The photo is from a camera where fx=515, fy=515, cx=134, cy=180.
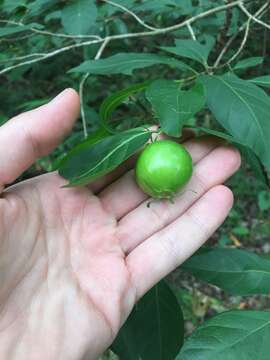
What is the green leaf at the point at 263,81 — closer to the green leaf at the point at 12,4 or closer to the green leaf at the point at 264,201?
the green leaf at the point at 12,4

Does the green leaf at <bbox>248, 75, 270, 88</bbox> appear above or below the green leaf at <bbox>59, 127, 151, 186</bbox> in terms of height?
above

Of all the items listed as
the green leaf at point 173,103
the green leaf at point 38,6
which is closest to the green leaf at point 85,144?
the green leaf at point 173,103

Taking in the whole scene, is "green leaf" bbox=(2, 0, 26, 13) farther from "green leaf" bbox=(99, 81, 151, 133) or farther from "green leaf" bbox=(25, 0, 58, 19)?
"green leaf" bbox=(99, 81, 151, 133)

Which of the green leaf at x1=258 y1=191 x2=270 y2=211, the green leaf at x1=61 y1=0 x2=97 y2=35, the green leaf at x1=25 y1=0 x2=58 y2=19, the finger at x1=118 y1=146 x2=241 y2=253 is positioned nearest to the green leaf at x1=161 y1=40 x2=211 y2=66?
the finger at x1=118 y1=146 x2=241 y2=253

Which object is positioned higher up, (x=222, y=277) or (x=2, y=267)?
(x=2, y=267)

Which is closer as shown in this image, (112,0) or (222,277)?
(222,277)

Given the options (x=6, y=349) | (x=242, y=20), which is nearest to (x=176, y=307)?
(x=6, y=349)

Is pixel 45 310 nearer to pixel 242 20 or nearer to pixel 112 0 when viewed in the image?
pixel 112 0
